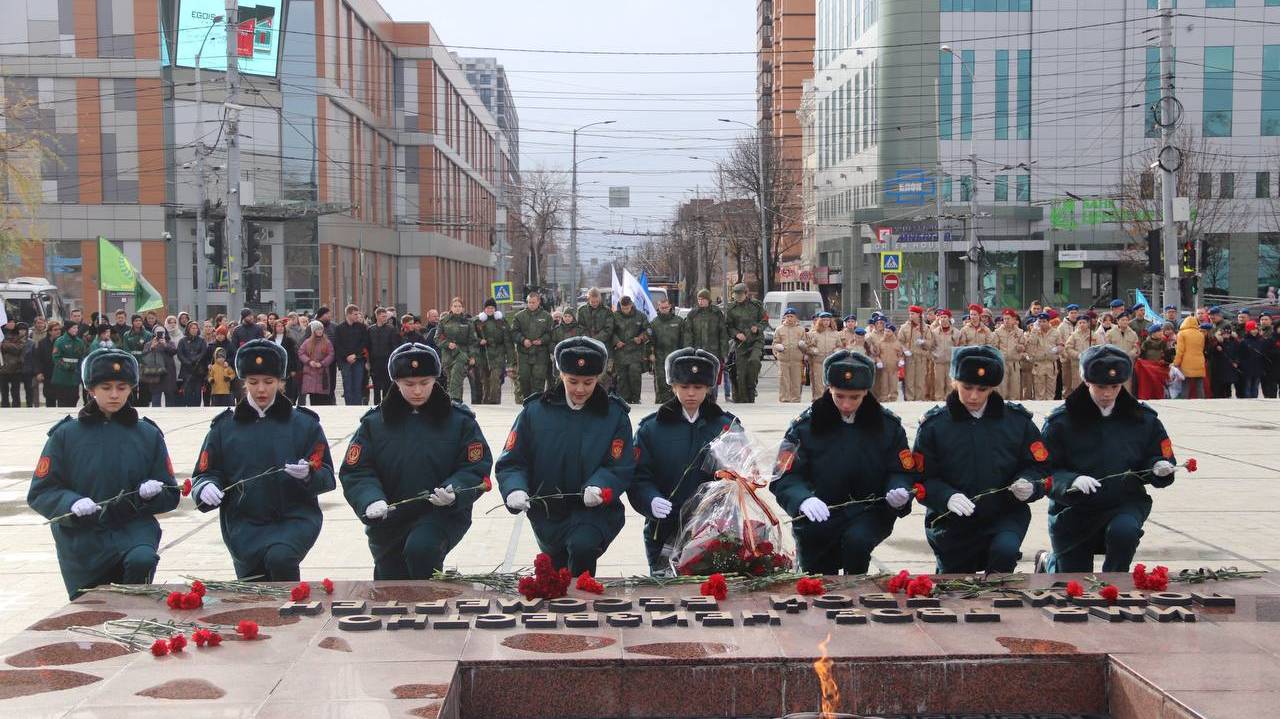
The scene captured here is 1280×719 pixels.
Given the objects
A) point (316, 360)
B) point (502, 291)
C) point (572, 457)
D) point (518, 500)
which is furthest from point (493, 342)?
point (518, 500)

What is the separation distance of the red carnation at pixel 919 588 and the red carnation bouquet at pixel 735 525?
806 mm

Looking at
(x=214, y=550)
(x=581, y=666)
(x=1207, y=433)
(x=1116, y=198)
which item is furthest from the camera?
(x=1116, y=198)

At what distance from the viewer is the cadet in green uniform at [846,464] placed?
24.7 feet

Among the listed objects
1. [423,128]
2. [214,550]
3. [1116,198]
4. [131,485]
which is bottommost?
[214,550]

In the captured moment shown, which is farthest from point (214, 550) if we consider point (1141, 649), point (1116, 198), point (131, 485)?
point (1116, 198)

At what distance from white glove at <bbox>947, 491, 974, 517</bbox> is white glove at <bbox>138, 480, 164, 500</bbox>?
4372 mm

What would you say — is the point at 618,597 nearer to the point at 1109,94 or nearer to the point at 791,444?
the point at 791,444

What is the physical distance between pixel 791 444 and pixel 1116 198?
174 feet

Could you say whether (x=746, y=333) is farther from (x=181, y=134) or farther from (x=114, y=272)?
(x=181, y=134)

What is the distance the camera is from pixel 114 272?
2677 centimetres

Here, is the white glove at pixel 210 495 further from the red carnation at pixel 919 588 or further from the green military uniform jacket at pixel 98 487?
the red carnation at pixel 919 588

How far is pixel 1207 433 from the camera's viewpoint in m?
16.4

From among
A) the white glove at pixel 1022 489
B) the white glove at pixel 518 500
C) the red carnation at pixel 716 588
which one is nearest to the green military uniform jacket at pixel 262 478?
the white glove at pixel 518 500

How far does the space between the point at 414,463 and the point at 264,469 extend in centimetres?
86
